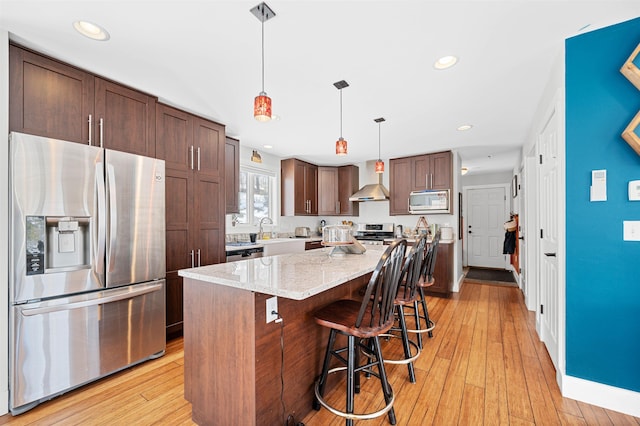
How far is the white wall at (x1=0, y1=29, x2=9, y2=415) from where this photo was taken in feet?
5.87

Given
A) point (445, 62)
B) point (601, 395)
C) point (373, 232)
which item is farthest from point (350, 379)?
point (373, 232)

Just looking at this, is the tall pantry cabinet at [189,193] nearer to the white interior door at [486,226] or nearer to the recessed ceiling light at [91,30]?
the recessed ceiling light at [91,30]

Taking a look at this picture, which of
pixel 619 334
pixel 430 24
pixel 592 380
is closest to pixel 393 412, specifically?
pixel 592 380

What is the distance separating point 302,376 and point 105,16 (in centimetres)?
247

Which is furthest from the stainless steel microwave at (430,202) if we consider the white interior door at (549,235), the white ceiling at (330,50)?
the white interior door at (549,235)

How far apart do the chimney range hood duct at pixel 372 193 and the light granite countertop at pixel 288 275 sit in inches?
134

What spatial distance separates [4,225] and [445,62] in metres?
3.26

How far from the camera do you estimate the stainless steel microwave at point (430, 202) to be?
15.8 feet

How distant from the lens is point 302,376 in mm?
1730

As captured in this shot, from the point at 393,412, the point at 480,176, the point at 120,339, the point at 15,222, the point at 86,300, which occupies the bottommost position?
the point at 393,412

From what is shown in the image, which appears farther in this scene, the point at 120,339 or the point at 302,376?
the point at 120,339

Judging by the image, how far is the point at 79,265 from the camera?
209cm

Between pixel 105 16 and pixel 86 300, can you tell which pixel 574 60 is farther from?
pixel 86 300

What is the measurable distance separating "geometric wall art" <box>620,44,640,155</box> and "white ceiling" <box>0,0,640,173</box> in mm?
264
